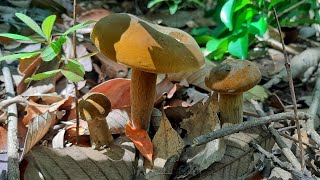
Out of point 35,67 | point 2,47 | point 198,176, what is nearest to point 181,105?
point 198,176

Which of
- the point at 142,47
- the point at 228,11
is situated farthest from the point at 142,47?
the point at 228,11

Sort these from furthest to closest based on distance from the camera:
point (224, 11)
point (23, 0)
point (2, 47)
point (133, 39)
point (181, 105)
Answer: point (23, 0) → point (2, 47) → point (224, 11) → point (181, 105) → point (133, 39)

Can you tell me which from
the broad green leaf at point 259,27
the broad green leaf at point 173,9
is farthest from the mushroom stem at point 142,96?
the broad green leaf at point 173,9

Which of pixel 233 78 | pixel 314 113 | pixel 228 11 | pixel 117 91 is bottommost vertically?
pixel 314 113

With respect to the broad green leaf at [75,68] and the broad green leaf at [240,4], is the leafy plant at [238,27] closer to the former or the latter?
the broad green leaf at [240,4]

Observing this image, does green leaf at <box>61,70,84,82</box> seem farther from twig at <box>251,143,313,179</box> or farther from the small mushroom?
twig at <box>251,143,313,179</box>

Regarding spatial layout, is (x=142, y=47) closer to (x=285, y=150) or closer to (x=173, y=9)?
(x=285, y=150)

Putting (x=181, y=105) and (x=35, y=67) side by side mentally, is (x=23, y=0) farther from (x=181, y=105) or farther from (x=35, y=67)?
(x=181, y=105)
